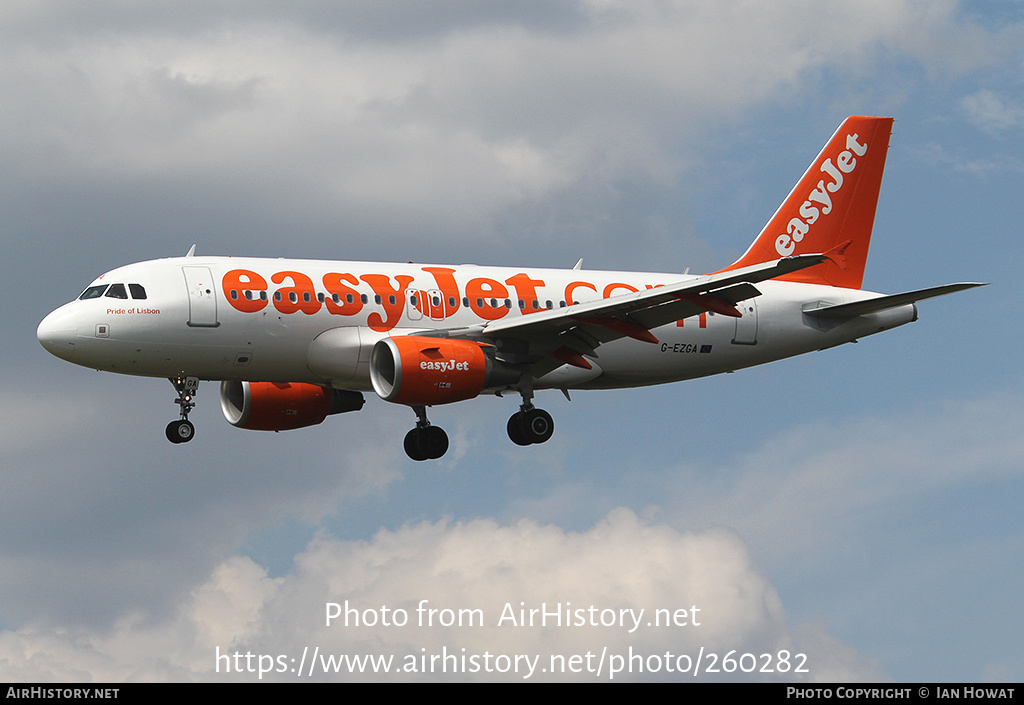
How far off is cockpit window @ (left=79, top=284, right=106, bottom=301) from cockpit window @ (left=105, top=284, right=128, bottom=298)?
0.28 meters

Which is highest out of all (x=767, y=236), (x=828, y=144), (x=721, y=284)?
(x=828, y=144)

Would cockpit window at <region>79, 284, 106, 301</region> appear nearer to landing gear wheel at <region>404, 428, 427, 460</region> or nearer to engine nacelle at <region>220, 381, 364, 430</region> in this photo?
engine nacelle at <region>220, 381, 364, 430</region>

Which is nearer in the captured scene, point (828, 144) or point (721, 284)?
point (721, 284)

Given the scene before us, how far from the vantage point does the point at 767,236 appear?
49.0m

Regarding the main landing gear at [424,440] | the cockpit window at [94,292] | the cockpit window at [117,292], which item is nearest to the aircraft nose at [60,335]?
the cockpit window at [94,292]

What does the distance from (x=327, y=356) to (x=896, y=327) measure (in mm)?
18889

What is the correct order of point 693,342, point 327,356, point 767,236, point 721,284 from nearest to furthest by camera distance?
point 721,284, point 327,356, point 693,342, point 767,236

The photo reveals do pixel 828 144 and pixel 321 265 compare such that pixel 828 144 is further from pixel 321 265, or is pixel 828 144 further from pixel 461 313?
pixel 321 265

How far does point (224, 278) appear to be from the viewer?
3919 centimetres

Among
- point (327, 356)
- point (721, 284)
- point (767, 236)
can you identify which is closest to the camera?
point (721, 284)

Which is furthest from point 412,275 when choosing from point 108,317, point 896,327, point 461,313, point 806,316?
point 896,327

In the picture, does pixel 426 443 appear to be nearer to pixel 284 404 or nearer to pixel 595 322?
pixel 284 404

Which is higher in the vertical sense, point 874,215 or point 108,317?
point 874,215

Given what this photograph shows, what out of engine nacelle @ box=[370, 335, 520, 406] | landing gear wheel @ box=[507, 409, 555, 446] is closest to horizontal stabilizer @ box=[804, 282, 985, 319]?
landing gear wheel @ box=[507, 409, 555, 446]
